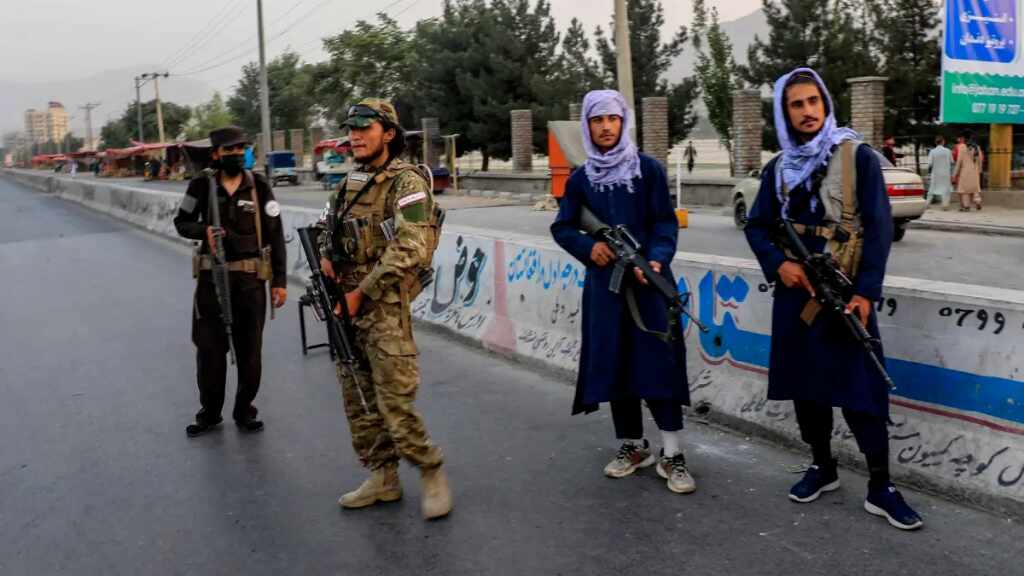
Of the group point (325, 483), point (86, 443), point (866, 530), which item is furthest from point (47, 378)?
point (866, 530)

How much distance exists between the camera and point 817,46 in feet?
89.2

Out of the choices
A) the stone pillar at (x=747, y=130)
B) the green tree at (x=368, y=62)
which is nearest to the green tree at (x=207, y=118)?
the green tree at (x=368, y=62)

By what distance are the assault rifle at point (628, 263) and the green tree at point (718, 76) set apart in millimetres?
26391

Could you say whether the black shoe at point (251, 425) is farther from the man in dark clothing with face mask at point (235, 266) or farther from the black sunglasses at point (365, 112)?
the black sunglasses at point (365, 112)

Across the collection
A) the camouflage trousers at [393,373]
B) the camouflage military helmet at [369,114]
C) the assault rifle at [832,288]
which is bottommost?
the camouflage trousers at [393,373]

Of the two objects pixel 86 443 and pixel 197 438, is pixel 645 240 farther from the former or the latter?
pixel 86 443

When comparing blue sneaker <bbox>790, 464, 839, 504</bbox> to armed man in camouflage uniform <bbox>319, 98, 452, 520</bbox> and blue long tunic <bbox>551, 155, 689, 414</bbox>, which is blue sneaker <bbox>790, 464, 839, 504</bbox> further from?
armed man in camouflage uniform <bbox>319, 98, 452, 520</bbox>

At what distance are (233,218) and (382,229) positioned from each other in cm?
197

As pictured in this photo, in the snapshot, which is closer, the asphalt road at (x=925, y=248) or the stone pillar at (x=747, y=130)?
the asphalt road at (x=925, y=248)

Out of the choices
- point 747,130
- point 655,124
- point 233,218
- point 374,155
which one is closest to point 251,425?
point 233,218

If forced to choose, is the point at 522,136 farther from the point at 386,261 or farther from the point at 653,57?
the point at 386,261

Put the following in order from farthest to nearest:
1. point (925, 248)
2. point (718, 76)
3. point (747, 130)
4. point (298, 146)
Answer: point (298, 146) < point (718, 76) < point (747, 130) < point (925, 248)

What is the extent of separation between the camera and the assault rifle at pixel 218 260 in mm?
→ 5508

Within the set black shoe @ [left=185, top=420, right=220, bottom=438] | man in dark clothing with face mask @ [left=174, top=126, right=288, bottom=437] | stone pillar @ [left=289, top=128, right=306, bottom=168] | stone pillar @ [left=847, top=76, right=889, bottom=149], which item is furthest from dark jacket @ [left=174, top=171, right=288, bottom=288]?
stone pillar @ [left=289, top=128, right=306, bottom=168]
